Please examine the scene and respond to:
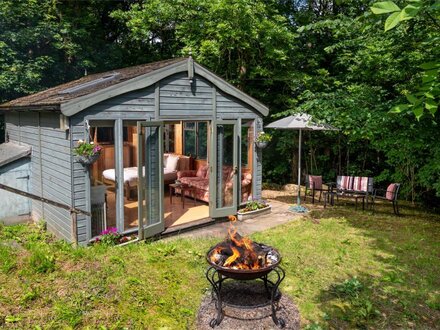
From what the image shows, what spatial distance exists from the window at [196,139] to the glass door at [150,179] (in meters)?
4.60

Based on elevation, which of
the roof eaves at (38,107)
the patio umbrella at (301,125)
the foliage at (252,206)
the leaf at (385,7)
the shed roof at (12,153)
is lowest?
the foliage at (252,206)

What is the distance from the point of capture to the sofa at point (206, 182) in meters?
8.48

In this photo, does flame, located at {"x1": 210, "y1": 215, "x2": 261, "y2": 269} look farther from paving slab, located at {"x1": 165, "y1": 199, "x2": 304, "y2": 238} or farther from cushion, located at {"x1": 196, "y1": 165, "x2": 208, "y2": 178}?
cushion, located at {"x1": 196, "y1": 165, "x2": 208, "y2": 178}

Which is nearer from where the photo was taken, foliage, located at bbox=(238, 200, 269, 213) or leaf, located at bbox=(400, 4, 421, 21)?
leaf, located at bbox=(400, 4, 421, 21)

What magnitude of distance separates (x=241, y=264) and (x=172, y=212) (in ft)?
15.9

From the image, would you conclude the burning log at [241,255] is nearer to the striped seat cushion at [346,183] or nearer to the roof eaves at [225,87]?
the roof eaves at [225,87]

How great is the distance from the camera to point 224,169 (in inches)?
331

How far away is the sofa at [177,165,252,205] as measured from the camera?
848cm

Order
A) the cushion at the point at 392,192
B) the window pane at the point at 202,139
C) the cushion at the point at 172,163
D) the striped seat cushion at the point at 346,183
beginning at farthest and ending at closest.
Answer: the window pane at the point at 202,139, the cushion at the point at 172,163, the striped seat cushion at the point at 346,183, the cushion at the point at 392,192

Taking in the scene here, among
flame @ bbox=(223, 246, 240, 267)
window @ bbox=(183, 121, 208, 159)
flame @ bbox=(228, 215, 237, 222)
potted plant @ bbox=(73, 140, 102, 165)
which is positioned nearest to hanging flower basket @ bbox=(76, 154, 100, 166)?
potted plant @ bbox=(73, 140, 102, 165)

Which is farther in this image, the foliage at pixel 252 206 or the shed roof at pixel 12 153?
the foliage at pixel 252 206

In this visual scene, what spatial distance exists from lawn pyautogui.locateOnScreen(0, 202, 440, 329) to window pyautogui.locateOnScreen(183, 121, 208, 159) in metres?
5.00

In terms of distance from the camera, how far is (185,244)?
662 cm

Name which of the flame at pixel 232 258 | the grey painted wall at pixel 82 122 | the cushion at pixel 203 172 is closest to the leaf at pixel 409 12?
the flame at pixel 232 258
